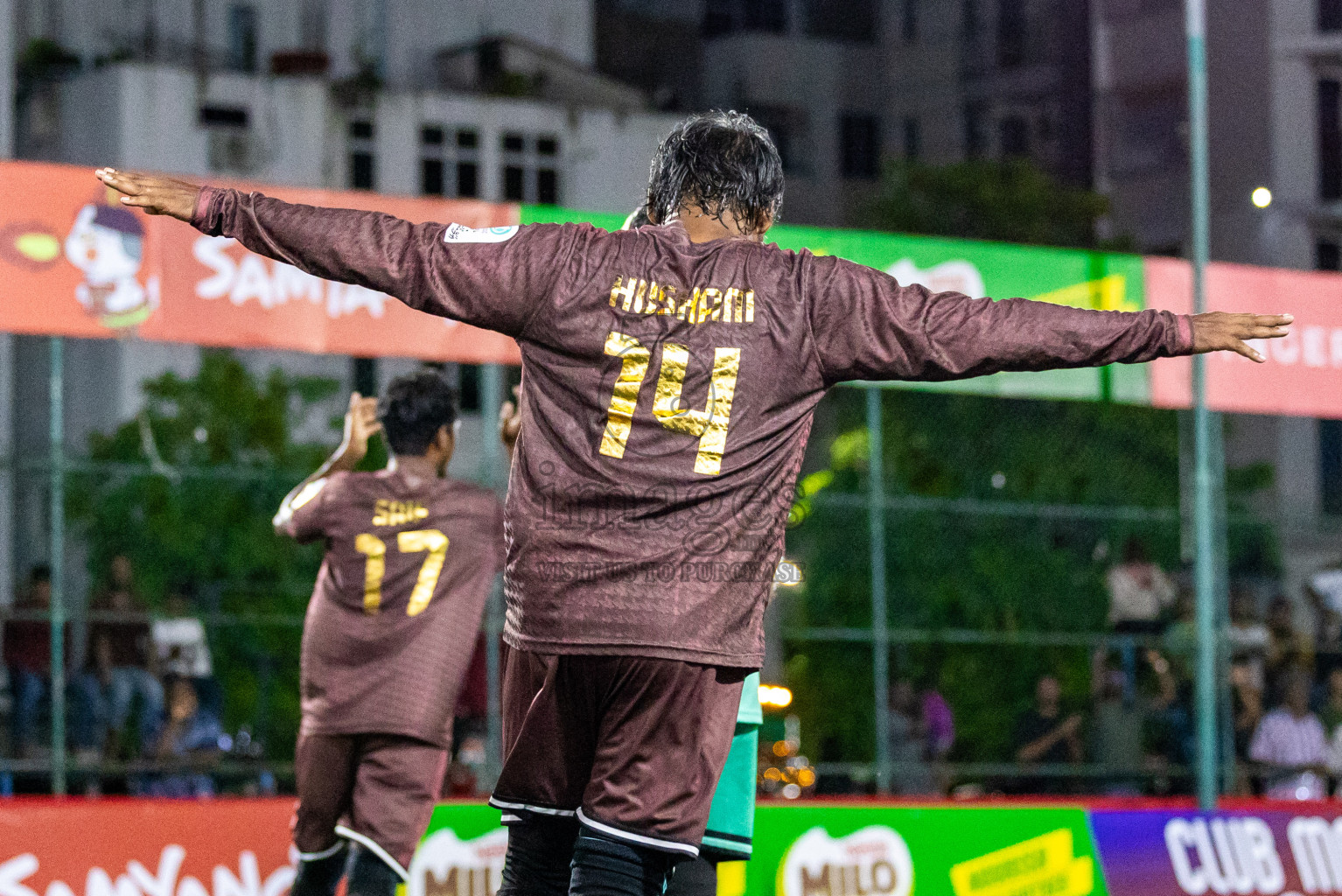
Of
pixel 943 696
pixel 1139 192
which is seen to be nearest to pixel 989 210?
pixel 1139 192

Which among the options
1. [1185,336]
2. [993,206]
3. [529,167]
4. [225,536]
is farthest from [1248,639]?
[529,167]

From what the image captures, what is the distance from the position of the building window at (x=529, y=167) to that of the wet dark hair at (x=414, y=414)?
2283cm

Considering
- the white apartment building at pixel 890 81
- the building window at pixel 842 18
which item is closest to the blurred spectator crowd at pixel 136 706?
the white apartment building at pixel 890 81

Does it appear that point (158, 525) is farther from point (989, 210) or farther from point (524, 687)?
point (989, 210)

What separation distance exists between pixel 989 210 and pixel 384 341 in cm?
2167

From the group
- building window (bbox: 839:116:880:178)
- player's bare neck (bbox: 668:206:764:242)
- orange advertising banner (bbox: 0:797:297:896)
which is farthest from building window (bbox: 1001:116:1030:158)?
player's bare neck (bbox: 668:206:764:242)

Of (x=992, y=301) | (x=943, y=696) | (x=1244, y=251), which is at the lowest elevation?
(x=943, y=696)

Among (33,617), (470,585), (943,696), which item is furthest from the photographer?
(943,696)

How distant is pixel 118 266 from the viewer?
7.82 metres

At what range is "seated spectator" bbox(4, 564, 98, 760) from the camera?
9430 mm

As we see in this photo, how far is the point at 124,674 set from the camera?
9.80 metres

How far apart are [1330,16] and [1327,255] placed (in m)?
4.89

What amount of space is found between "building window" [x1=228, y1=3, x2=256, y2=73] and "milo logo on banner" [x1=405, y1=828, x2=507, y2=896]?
24.8 metres

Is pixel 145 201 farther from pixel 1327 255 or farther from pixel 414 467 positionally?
pixel 1327 255
